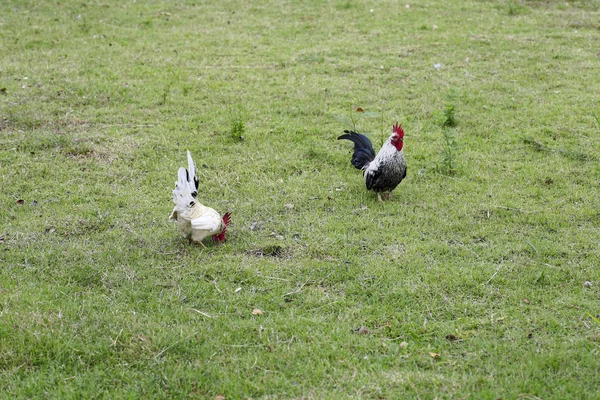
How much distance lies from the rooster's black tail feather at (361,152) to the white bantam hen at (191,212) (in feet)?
6.03

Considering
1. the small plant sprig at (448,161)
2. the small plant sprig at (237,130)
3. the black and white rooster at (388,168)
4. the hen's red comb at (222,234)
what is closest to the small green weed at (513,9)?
the small plant sprig at (448,161)


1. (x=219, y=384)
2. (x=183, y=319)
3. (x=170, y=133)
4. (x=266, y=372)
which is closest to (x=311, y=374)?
(x=266, y=372)

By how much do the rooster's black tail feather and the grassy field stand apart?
19 centimetres

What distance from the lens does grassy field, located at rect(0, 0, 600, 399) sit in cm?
397

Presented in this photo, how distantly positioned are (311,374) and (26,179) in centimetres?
406

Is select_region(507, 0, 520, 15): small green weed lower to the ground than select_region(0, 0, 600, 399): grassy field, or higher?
higher

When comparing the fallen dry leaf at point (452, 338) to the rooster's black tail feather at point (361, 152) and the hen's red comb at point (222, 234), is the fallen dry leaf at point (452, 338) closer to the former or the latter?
the hen's red comb at point (222, 234)

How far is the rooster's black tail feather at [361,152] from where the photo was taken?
6.46 metres

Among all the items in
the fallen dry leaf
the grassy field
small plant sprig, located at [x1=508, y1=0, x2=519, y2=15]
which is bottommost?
the fallen dry leaf

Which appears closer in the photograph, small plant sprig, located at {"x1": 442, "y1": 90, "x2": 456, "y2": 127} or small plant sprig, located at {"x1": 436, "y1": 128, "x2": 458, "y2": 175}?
small plant sprig, located at {"x1": 436, "y1": 128, "x2": 458, "y2": 175}

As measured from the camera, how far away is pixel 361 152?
21.4 ft

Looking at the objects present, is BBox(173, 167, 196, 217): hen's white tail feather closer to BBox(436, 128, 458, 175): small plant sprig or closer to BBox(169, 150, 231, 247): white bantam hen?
BBox(169, 150, 231, 247): white bantam hen

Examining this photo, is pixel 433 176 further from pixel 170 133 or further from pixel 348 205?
pixel 170 133

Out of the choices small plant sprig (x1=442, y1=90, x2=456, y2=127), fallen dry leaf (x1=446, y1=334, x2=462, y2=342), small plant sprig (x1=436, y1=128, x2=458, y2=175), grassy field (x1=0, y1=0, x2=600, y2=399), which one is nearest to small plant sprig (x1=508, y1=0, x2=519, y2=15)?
grassy field (x1=0, y1=0, x2=600, y2=399)
